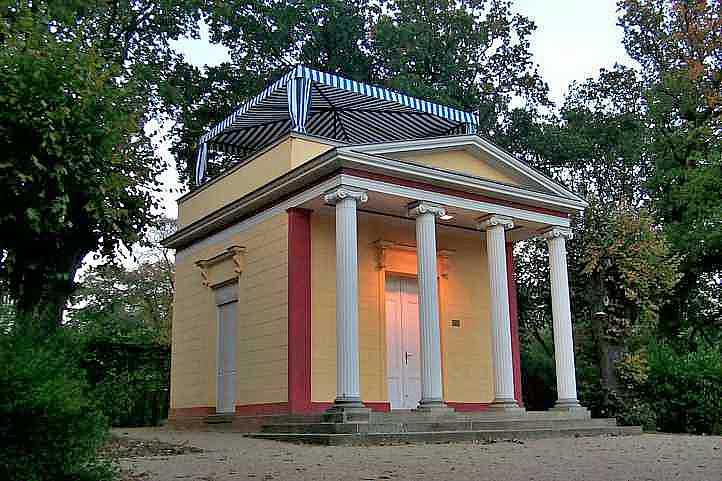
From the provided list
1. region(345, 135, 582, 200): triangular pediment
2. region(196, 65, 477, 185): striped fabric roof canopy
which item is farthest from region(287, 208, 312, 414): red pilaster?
region(196, 65, 477, 185): striped fabric roof canopy

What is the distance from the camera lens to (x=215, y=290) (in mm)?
15758

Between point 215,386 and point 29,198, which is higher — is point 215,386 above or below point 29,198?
below

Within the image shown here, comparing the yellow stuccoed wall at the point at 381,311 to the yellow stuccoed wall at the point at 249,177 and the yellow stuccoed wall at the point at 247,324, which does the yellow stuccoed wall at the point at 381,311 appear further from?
the yellow stuccoed wall at the point at 249,177

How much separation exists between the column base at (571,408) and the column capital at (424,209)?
14.4 ft

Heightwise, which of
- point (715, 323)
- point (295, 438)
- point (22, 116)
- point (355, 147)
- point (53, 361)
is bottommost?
point (295, 438)

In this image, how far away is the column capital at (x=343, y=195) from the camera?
12.2 meters

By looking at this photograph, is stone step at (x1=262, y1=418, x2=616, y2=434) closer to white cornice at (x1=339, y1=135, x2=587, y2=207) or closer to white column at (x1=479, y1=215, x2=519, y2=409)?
white column at (x1=479, y1=215, x2=519, y2=409)

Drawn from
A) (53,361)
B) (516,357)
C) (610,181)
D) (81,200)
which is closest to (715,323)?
(610,181)

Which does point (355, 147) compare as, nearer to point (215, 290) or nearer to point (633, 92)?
point (215, 290)

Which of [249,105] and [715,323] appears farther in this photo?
[715,323]

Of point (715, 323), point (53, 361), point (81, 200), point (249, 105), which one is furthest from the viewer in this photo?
point (715, 323)

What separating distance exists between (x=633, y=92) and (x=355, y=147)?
1631 centimetres

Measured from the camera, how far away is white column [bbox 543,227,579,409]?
14391 mm

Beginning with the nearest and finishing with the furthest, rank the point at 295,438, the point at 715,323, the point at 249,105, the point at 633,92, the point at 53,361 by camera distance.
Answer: the point at 53,361 < the point at 295,438 < the point at 249,105 < the point at 715,323 < the point at 633,92
